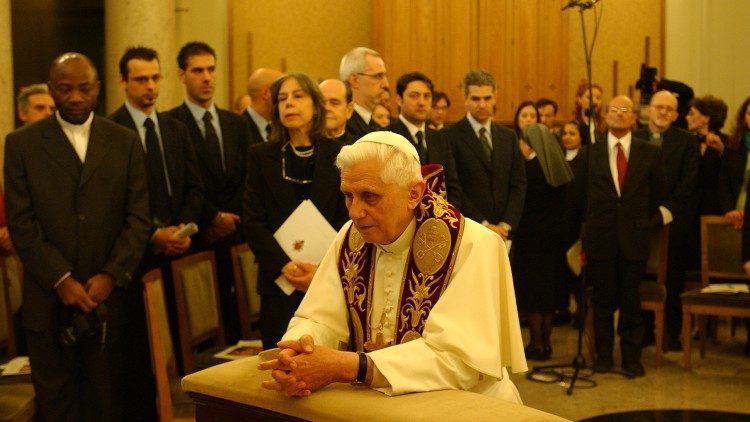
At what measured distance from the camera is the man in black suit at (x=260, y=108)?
6156 mm

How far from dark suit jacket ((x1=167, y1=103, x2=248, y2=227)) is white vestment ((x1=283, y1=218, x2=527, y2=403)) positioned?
2.68 meters

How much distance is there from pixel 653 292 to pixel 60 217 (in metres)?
3.96

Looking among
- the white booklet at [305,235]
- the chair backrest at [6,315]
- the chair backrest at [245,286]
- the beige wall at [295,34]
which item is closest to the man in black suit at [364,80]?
the chair backrest at [245,286]

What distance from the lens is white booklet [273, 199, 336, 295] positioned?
413 cm

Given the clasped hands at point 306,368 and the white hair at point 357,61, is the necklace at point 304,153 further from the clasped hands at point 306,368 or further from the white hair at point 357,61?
the clasped hands at point 306,368

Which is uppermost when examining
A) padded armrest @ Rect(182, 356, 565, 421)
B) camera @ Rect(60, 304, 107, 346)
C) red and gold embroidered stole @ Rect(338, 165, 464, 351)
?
red and gold embroidered stole @ Rect(338, 165, 464, 351)

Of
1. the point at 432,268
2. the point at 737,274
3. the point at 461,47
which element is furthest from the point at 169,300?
the point at 461,47

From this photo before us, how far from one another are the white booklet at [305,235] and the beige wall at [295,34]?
606 centimetres

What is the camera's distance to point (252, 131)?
20.0ft

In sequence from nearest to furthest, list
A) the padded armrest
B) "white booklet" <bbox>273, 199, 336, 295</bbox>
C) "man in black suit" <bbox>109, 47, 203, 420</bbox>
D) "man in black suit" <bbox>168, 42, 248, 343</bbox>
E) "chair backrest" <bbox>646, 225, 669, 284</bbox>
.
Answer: the padded armrest, "white booklet" <bbox>273, 199, 336, 295</bbox>, "man in black suit" <bbox>109, 47, 203, 420</bbox>, "man in black suit" <bbox>168, 42, 248, 343</bbox>, "chair backrest" <bbox>646, 225, 669, 284</bbox>

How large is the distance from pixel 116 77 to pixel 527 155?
136 inches

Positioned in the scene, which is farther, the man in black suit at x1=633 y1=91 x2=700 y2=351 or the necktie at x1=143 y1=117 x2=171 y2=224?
the man in black suit at x1=633 y1=91 x2=700 y2=351

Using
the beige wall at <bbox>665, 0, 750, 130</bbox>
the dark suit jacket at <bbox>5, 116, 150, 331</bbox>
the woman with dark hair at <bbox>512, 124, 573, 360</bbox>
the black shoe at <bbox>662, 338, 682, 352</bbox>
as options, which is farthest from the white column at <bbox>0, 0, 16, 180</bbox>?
the beige wall at <bbox>665, 0, 750, 130</bbox>

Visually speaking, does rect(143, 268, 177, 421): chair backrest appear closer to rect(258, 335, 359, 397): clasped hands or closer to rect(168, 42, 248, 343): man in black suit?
rect(258, 335, 359, 397): clasped hands
